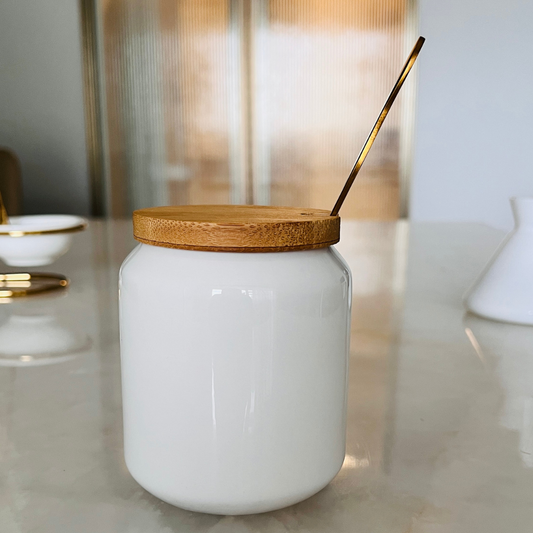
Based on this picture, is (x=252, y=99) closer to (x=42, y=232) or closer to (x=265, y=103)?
(x=265, y=103)

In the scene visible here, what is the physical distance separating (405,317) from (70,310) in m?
0.42

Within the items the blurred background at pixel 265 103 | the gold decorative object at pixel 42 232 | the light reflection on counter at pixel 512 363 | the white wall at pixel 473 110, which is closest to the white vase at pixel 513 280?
the light reflection on counter at pixel 512 363

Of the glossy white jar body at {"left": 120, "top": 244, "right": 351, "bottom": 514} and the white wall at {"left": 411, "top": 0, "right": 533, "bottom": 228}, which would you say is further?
the white wall at {"left": 411, "top": 0, "right": 533, "bottom": 228}

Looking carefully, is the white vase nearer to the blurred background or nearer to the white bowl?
the white bowl

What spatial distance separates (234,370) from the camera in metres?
0.29

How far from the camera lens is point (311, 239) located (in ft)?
0.94

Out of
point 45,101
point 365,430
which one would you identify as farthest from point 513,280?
point 45,101

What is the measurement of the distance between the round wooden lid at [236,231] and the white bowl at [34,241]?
1.85 feet

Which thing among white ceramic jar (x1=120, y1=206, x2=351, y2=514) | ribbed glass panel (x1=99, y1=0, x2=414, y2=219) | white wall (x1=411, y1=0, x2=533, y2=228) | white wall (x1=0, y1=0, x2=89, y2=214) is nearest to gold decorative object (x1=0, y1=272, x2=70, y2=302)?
white ceramic jar (x1=120, y1=206, x2=351, y2=514)

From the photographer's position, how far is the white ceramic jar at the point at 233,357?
0.28 m

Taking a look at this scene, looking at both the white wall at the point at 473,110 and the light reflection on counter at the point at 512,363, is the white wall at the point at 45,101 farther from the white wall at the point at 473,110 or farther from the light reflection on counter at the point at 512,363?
the light reflection on counter at the point at 512,363

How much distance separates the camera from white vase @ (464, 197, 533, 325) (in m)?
0.67

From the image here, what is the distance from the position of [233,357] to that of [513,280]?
50cm

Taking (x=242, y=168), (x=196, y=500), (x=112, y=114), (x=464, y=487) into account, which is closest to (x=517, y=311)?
(x=464, y=487)
